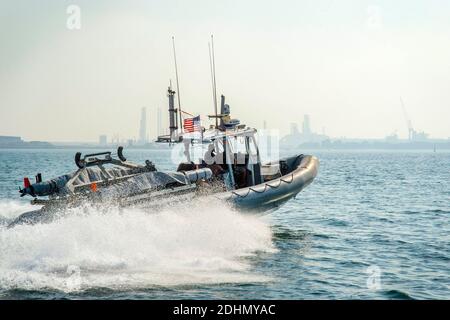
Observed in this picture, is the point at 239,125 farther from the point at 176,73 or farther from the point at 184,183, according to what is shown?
the point at 184,183

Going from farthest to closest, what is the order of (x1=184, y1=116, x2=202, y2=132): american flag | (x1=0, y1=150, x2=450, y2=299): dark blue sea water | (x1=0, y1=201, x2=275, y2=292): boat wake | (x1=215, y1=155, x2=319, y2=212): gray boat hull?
1. (x1=184, y1=116, x2=202, y2=132): american flag
2. (x1=215, y1=155, x2=319, y2=212): gray boat hull
3. (x1=0, y1=201, x2=275, y2=292): boat wake
4. (x1=0, y1=150, x2=450, y2=299): dark blue sea water

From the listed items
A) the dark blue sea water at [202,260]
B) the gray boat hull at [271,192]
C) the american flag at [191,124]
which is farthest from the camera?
the american flag at [191,124]

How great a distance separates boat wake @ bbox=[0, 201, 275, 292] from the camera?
11.1 metres

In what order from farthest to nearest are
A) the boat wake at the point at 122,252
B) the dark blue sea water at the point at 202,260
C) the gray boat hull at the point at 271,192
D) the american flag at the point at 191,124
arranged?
the american flag at the point at 191,124
the gray boat hull at the point at 271,192
the boat wake at the point at 122,252
the dark blue sea water at the point at 202,260

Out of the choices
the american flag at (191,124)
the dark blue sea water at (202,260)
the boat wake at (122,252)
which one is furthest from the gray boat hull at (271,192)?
the american flag at (191,124)

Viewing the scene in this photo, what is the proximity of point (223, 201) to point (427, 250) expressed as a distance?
5.99m

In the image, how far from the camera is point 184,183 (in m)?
15.8

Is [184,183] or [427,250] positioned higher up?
[184,183]

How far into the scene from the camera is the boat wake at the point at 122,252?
36.5 ft

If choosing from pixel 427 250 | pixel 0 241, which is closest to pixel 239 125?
pixel 427 250

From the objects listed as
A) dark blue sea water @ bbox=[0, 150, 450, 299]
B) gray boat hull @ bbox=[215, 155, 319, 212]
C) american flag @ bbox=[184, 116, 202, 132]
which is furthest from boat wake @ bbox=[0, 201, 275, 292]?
american flag @ bbox=[184, 116, 202, 132]

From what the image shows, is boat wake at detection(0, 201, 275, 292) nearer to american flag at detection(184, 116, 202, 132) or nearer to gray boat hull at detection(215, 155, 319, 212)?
gray boat hull at detection(215, 155, 319, 212)

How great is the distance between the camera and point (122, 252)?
41.3 ft

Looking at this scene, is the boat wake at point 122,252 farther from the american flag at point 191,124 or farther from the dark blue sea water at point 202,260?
the american flag at point 191,124
